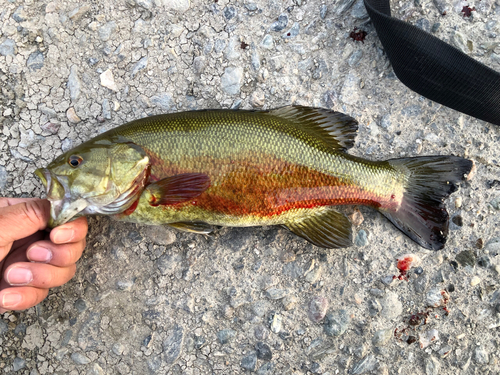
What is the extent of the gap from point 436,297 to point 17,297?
9.65ft

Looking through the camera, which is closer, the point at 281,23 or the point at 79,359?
the point at 79,359

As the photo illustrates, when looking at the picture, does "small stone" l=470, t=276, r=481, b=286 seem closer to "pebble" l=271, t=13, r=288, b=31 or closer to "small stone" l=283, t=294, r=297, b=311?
"small stone" l=283, t=294, r=297, b=311

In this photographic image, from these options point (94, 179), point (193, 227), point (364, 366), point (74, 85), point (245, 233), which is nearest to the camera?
point (94, 179)

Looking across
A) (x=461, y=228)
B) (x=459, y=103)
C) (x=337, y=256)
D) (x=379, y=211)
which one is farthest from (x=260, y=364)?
(x=459, y=103)

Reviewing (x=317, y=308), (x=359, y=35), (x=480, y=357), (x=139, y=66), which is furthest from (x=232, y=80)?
(x=480, y=357)

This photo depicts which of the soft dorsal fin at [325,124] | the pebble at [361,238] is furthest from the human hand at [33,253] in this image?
the pebble at [361,238]

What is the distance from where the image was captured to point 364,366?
280 centimetres

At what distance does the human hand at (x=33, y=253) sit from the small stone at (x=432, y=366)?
2.66 metres

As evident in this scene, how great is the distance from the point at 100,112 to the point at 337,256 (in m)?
2.17

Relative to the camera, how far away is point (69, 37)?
120 inches

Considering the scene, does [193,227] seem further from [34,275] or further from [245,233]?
[34,275]

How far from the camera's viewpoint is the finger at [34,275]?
8.00 ft

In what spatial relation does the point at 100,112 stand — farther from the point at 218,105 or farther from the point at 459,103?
the point at 459,103

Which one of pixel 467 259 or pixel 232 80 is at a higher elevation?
pixel 232 80
